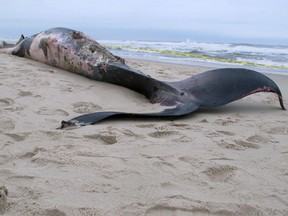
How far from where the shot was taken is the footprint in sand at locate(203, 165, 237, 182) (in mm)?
1986

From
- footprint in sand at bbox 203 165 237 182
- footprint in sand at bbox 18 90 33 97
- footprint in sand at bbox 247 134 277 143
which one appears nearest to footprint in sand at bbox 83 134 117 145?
footprint in sand at bbox 203 165 237 182

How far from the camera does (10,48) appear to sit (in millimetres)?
6570

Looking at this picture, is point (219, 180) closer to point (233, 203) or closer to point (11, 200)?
point (233, 203)

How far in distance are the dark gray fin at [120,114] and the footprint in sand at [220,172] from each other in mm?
1120

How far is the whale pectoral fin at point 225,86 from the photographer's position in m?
3.49

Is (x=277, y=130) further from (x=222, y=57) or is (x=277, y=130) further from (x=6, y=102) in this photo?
(x=222, y=57)

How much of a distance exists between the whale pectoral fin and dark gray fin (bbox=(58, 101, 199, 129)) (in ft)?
0.58

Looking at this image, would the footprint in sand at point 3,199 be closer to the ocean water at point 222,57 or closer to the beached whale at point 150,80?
the beached whale at point 150,80

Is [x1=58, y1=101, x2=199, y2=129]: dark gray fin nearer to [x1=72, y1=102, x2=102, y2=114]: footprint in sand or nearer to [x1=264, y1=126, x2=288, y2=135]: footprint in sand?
[x1=72, y1=102, x2=102, y2=114]: footprint in sand

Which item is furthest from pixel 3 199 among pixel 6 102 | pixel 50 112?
pixel 6 102

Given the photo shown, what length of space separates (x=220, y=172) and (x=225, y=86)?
1.69 meters

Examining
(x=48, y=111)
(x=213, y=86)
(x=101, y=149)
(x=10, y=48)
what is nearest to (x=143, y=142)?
(x=101, y=149)

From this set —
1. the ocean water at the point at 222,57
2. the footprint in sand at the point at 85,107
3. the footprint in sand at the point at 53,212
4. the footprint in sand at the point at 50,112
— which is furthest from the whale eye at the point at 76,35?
the ocean water at the point at 222,57

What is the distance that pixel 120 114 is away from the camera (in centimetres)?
303
